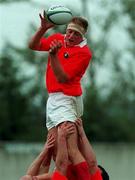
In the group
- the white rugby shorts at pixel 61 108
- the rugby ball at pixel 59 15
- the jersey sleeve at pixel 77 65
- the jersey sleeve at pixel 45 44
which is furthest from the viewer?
the jersey sleeve at pixel 45 44

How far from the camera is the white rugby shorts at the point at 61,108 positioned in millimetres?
9117

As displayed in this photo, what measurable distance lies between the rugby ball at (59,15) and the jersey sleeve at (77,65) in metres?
0.37

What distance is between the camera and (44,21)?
29.7 feet

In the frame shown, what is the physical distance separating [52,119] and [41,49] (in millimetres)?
684

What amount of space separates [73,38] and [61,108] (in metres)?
0.67

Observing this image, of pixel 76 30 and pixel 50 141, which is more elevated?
pixel 76 30

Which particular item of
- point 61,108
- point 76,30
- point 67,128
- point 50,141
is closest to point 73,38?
point 76,30

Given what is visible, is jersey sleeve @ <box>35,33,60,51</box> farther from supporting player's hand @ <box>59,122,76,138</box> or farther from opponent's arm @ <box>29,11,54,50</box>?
supporting player's hand @ <box>59,122,76,138</box>

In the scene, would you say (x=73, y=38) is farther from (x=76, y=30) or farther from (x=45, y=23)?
(x=45, y=23)

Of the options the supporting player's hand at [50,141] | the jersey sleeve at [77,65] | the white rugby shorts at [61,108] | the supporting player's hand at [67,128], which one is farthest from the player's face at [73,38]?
the supporting player's hand at [50,141]

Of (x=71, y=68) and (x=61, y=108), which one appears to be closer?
(x=71, y=68)

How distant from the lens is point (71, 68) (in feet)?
29.6

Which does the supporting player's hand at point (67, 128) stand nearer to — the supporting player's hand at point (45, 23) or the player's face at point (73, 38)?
the player's face at point (73, 38)

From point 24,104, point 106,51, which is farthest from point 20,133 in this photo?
point 106,51
